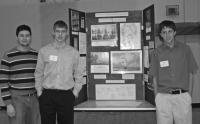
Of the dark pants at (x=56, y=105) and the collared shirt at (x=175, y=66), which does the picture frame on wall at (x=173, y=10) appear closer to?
the collared shirt at (x=175, y=66)

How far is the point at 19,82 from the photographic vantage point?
2.62m

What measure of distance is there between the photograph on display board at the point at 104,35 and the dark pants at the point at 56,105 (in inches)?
56.4

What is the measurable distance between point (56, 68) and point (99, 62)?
138 centimetres

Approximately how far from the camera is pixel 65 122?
2.63 m

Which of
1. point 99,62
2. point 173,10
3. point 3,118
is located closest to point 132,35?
point 99,62

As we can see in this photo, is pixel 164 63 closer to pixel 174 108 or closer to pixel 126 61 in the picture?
pixel 174 108

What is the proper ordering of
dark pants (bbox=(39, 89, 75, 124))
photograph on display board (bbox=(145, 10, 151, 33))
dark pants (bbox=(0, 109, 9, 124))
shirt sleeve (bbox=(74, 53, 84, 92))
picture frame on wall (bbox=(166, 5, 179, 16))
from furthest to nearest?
picture frame on wall (bbox=(166, 5, 179, 16)) → dark pants (bbox=(0, 109, 9, 124)) → photograph on display board (bbox=(145, 10, 151, 33)) → shirt sleeve (bbox=(74, 53, 84, 92)) → dark pants (bbox=(39, 89, 75, 124))

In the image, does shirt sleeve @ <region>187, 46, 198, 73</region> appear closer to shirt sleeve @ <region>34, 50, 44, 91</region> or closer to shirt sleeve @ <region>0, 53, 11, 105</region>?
shirt sleeve @ <region>34, 50, 44, 91</region>

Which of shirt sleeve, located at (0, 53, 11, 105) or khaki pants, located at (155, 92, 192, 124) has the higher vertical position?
shirt sleeve, located at (0, 53, 11, 105)

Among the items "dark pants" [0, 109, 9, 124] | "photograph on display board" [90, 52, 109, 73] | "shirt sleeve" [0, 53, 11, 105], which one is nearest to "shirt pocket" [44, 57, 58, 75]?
"shirt sleeve" [0, 53, 11, 105]

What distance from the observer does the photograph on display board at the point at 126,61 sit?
3860mm

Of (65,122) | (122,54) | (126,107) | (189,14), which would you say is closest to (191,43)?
(189,14)

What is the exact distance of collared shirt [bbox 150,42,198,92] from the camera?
2.62 metres

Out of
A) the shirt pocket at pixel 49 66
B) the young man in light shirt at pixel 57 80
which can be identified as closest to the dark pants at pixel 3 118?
the young man in light shirt at pixel 57 80
